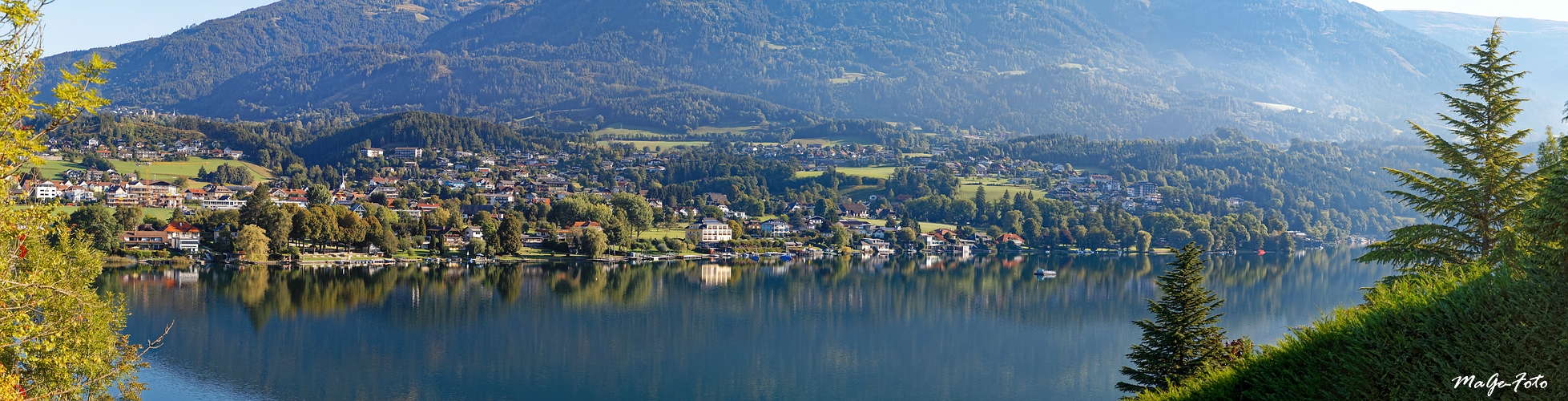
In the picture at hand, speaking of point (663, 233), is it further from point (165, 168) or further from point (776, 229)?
point (165, 168)

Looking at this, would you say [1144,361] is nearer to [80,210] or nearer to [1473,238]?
[1473,238]

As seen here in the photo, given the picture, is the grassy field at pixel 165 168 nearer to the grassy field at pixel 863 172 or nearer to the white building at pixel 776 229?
the white building at pixel 776 229

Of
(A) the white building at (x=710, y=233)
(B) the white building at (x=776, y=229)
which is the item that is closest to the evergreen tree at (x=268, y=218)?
(A) the white building at (x=710, y=233)

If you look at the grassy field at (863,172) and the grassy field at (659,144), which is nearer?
the grassy field at (863,172)

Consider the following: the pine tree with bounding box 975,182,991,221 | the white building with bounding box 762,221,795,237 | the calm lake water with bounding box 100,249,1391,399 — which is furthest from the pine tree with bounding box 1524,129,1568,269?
the pine tree with bounding box 975,182,991,221

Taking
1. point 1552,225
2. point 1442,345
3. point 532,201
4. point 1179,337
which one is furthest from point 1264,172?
point 1442,345

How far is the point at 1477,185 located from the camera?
14.6 m

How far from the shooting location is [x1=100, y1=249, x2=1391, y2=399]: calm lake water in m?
29.4

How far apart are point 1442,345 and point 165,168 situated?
11240 cm

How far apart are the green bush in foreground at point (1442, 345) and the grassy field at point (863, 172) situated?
392 ft

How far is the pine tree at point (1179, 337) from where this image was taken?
18203 mm

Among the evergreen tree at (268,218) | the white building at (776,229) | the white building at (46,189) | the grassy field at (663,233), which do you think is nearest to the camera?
the evergreen tree at (268,218)

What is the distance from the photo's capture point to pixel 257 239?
5916 cm

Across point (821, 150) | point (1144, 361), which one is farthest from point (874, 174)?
point (1144, 361)
